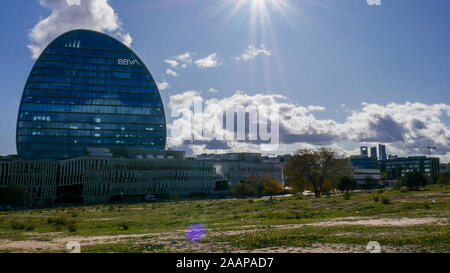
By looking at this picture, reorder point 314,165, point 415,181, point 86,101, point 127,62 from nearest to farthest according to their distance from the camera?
point 415,181
point 314,165
point 86,101
point 127,62

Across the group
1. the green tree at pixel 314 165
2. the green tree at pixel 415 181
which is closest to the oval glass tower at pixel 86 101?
the green tree at pixel 314 165

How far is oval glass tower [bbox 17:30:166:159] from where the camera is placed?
141125 mm

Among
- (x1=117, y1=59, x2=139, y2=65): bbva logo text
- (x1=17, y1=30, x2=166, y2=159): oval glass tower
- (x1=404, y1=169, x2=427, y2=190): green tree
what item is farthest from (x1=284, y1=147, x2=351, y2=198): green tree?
(x1=117, y1=59, x2=139, y2=65): bbva logo text

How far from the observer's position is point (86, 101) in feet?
481

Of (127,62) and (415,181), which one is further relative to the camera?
(127,62)

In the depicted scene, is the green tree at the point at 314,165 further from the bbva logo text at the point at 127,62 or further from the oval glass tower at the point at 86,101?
the bbva logo text at the point at 127,62

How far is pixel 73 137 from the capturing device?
143500 mm

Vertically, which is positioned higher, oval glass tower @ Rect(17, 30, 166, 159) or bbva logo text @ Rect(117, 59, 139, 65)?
bbva logo text @ Rect(117, 59, 139, 65)

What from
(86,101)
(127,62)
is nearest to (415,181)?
(86,101)

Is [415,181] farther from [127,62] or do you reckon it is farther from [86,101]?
[127,62]

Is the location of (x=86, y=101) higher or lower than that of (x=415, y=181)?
higher

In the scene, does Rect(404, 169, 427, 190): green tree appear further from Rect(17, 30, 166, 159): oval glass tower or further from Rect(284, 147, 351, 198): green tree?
Rect(17, 30, 166, 159): oval glass tower
